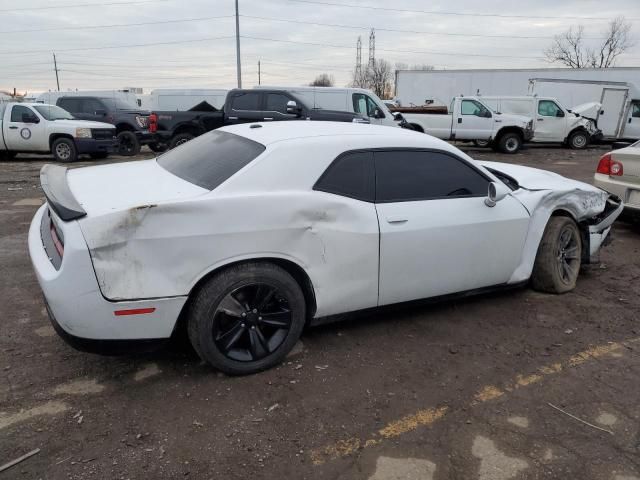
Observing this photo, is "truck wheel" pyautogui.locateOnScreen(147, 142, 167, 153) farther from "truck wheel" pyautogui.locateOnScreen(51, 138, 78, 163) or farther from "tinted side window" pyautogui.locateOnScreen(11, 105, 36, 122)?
"tinted side window" pyautogui.locateOnScreen(11, 105, 36, 122)

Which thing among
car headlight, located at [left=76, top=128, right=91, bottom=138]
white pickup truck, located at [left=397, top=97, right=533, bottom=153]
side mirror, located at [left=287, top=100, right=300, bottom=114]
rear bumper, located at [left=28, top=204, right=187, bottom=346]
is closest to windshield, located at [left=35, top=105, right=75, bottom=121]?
car headlight, located at [left=76, top=128, right=91, bottom=138]

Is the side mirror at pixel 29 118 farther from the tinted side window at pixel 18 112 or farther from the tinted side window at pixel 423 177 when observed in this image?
the tinted side window at pixel 423 177

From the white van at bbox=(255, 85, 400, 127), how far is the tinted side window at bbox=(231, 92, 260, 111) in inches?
50.3

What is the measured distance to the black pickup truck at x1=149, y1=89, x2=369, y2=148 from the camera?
12.8 meters

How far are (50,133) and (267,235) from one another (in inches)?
488

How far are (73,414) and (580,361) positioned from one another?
3.22 meters

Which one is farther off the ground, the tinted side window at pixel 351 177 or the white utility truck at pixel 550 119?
the tinted side window at pixel 351 177

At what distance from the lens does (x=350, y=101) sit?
48.2 feet

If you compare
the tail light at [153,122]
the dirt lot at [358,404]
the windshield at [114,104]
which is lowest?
the dirt lot at [358,404]

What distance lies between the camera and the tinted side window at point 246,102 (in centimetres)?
1325

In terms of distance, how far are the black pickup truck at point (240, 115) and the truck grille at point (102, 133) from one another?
103 cm

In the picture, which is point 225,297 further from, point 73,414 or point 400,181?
point 400,181

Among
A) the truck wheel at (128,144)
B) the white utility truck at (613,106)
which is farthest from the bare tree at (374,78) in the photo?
the truck wheel at (128,144)

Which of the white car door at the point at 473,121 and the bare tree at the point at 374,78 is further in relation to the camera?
the bare tree at the point at 374,78
